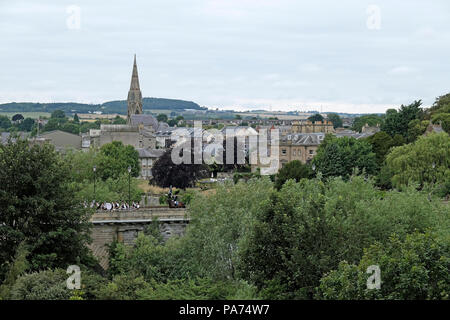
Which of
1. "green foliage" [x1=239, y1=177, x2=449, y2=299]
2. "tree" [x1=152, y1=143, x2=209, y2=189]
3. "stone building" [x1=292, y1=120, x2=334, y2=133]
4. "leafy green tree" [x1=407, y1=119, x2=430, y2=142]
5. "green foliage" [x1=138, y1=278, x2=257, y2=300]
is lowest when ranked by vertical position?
"tree" [x1=152, y1=143, x2=209, y2=189]

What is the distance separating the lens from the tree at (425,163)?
62.9 meters

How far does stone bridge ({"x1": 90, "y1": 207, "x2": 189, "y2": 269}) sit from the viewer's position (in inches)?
1716

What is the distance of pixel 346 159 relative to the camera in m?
77.1

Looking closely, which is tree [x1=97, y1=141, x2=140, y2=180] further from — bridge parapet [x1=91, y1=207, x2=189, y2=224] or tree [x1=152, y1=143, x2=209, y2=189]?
bridge parapet [x1=91, y1=207, x2=189, y2=224]

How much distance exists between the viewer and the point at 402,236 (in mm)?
33188

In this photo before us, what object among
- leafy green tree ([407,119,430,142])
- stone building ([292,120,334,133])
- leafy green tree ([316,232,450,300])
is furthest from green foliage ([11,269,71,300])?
stone building ([292,120,334,133])

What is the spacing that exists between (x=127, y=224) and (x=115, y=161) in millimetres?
37863

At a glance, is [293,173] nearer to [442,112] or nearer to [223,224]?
[442,112]

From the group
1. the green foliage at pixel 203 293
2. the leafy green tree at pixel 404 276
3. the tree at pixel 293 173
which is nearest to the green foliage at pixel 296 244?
the green foliage at pixel 203 293

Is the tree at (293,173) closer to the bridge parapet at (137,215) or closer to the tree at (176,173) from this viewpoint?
the tree at (176,173)

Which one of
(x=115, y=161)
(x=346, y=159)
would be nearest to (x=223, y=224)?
(x=346, y=159)

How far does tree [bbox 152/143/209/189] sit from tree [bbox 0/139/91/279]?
46135mm

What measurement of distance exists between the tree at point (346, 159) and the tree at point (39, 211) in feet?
151
